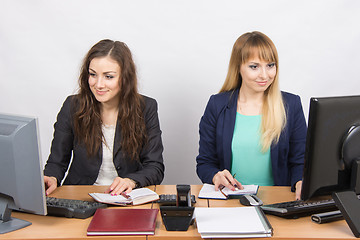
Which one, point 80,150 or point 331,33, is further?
point 331,33

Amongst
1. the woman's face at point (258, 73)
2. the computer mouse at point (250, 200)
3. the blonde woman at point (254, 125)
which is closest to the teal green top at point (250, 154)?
the blonde woman at point (254, 125)

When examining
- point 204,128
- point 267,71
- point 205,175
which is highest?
point 267,71

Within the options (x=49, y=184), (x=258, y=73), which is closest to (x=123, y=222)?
(x=49, y=184)

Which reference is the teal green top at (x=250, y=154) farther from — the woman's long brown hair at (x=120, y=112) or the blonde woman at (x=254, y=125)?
the woman's long brown hair at (x=120, y=112)

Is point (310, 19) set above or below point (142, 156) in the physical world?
above

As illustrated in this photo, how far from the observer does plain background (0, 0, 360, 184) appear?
3.51 m

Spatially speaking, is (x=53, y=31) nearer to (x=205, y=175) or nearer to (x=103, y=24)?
(x=103, y=24)

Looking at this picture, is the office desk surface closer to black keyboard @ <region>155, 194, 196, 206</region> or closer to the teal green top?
black keyboard @ <region>155, 194, 196, 206</region>

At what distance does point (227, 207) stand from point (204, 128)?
930 millimetres

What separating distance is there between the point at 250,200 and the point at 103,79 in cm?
107

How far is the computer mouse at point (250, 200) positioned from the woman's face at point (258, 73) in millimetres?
798

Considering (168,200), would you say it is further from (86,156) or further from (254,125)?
(254,125)

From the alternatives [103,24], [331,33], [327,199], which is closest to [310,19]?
[331,33]

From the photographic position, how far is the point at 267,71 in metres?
2.58
